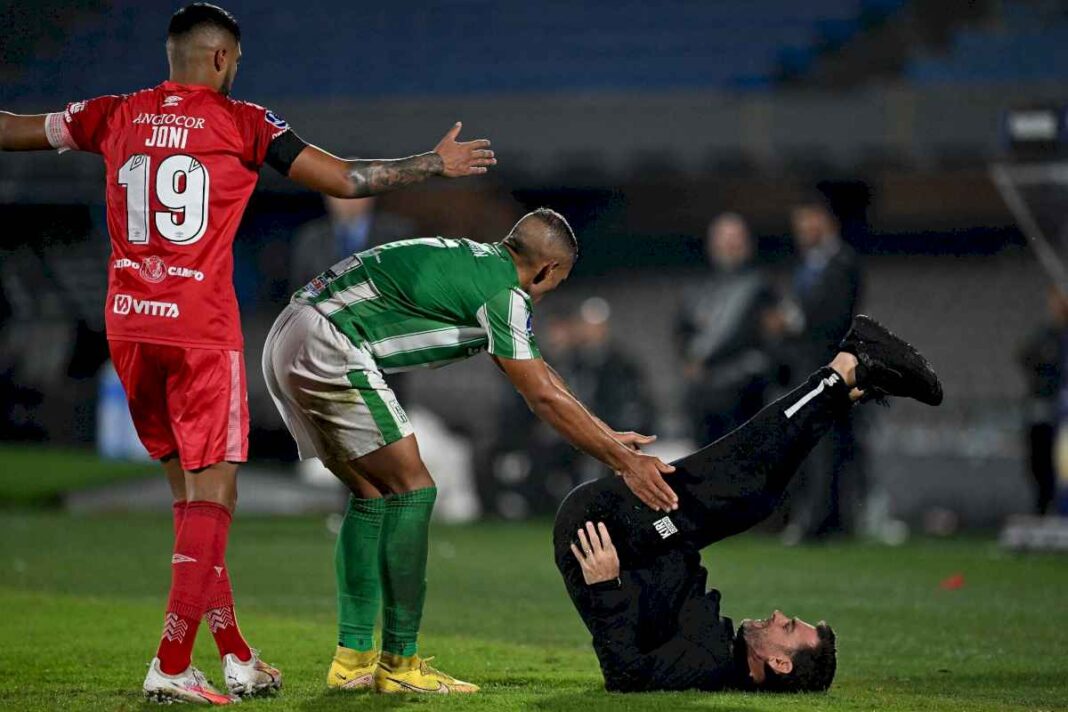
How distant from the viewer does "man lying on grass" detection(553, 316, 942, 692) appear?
510 centimetres

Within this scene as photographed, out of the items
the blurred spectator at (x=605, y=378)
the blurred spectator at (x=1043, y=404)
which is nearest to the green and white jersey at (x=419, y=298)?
the blurred spectator at (x=1043, y=404)

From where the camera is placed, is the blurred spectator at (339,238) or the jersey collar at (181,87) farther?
the blurred spectator at (339,238)

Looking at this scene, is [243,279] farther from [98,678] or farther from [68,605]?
[98,678]

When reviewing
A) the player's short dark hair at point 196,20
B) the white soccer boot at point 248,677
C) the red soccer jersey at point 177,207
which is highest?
the player's short dark hair at point 196,20

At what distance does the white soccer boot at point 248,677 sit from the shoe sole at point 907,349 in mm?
2465

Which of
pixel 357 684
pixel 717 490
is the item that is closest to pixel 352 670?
pixel 357 684

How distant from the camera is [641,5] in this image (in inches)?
858

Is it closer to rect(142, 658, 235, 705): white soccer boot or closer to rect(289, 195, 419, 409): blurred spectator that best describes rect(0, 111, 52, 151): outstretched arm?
rect(142, 658, 235, 705): white soccer boot

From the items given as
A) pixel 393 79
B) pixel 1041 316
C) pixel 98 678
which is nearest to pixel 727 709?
pixel 98 678

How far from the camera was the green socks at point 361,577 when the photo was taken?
5.25 metres

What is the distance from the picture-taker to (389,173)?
197 inches

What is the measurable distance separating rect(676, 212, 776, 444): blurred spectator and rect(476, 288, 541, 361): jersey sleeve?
7246mm

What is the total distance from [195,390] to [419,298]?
814 mm

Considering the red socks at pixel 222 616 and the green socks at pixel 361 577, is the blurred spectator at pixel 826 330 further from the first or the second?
the red socks at pixel 222 616
